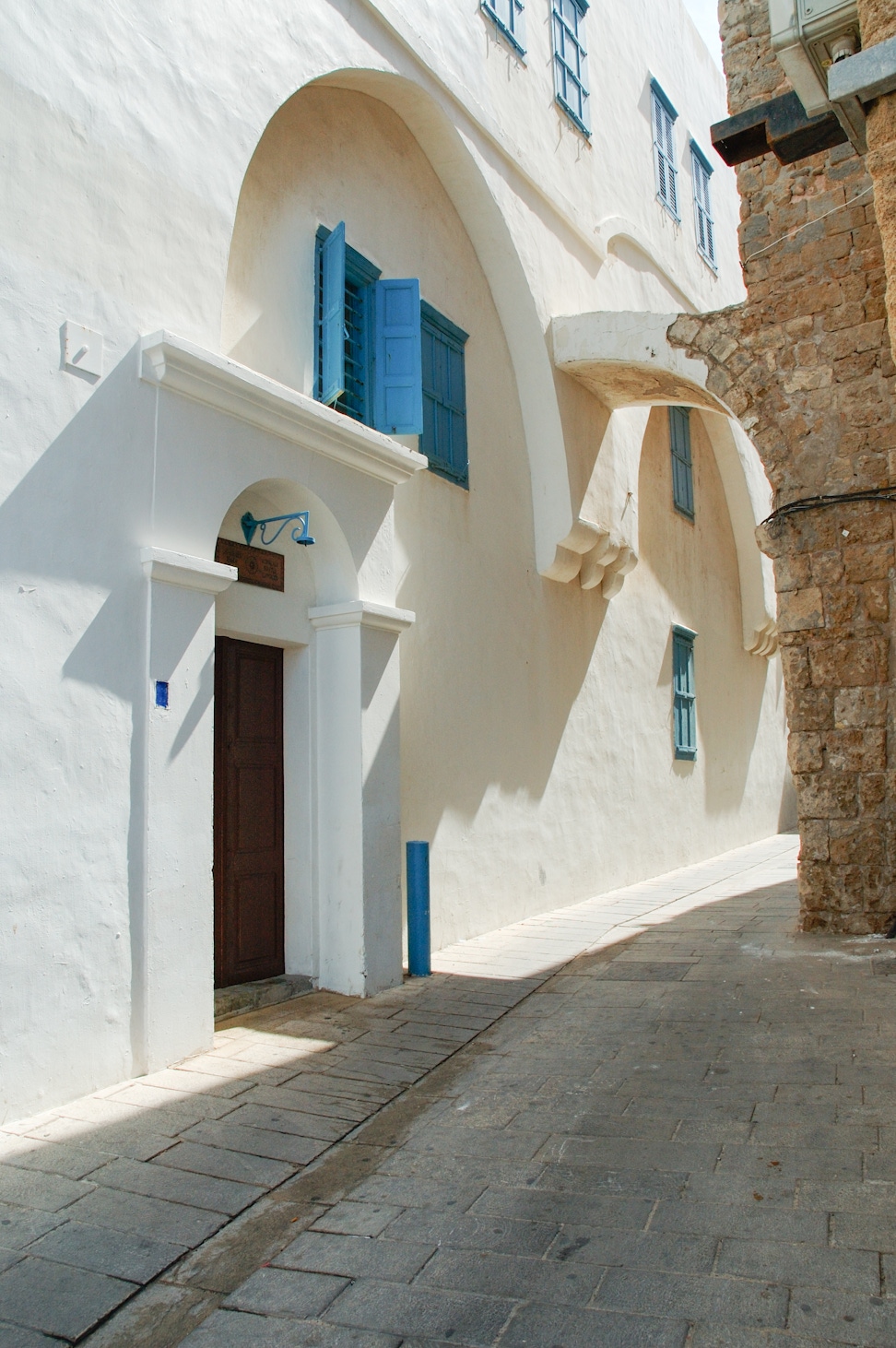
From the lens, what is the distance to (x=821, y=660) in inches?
283

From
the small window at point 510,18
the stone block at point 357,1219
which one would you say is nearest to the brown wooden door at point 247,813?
the stone block at point 357,1219

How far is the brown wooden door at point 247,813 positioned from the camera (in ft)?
18.2

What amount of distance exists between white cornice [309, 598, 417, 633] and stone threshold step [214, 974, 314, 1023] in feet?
6.82

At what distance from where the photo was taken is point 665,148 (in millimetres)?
12594

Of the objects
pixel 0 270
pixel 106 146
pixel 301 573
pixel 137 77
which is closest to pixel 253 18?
pixel 137 77

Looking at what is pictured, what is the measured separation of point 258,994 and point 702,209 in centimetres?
1269

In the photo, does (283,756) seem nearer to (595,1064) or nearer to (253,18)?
(595,1064)

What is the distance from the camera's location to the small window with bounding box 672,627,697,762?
12398mm

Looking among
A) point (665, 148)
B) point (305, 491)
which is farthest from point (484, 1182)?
point (665, 148)

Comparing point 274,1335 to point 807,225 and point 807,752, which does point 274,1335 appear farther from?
point 807,225

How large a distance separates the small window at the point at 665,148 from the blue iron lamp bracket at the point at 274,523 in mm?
8769

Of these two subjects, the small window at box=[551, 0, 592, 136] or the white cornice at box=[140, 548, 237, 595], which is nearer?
the white cornice at box=[140, 548, 237, 595]

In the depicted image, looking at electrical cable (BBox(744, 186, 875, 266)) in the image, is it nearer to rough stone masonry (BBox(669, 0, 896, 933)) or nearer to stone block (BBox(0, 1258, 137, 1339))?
rough stone masonry (BBox(669, 0, 896, 933))

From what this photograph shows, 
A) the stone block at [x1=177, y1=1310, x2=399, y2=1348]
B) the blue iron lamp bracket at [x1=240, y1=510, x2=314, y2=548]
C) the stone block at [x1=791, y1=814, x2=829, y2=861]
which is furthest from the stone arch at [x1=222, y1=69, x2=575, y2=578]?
the stone block at [x1=177, y1=1310, x2=399, y2=1348]
